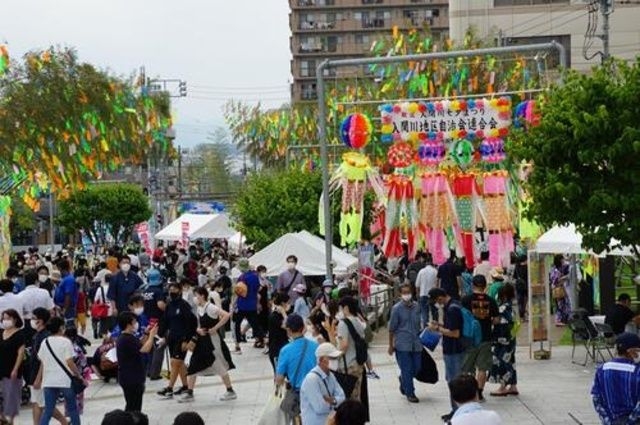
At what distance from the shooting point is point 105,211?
68188mm

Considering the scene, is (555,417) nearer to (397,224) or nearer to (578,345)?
(578,345)

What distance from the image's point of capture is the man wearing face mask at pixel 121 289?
2328 cm

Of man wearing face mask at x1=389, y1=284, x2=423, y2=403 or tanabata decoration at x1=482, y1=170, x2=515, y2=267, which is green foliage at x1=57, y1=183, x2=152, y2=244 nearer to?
tanabata decoration at x1=482, y1=170, x2=515, y2=267

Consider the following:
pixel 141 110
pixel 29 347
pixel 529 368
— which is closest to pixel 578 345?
pixel 529 368

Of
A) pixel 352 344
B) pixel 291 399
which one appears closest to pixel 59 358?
pixel 291 399

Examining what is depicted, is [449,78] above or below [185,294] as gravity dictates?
above

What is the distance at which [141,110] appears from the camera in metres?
52.6

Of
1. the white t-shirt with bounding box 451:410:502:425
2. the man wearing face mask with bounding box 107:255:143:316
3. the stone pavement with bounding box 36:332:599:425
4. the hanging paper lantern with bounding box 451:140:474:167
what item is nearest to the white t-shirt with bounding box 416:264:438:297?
the hanging paper lantern with bounding box 451:140:474:167

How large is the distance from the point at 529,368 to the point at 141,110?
3384 centimetres

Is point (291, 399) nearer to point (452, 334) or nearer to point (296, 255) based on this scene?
point (452, 334)

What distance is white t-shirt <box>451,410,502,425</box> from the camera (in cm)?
902

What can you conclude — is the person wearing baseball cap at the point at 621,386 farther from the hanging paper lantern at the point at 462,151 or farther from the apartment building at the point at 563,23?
the apartment building at the point at 563,23

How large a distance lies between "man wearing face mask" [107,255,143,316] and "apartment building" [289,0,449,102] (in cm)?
8979

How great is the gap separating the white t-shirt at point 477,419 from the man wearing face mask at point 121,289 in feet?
48.2
